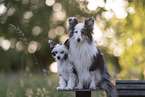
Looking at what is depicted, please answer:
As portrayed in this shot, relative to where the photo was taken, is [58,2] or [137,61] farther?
[58,2]

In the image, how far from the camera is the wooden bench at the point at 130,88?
14.8ft

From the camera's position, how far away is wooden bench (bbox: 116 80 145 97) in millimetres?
4504

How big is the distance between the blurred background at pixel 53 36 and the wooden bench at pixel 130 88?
1203mm

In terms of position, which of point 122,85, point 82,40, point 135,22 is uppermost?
point 135,22

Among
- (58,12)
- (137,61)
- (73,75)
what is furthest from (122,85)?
(58,12)

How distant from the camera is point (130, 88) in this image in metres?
4.54

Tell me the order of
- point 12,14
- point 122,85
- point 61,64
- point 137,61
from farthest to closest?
point 12,14, point 137,61, point 122,85, point 61,64

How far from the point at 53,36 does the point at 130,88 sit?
42.5 feet

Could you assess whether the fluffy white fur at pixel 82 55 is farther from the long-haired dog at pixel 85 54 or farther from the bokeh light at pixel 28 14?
the bokeh light at pixel 28 14

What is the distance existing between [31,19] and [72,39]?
13.6 m

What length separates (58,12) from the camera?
1702 cm

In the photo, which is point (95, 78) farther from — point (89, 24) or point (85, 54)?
point (89, 24)

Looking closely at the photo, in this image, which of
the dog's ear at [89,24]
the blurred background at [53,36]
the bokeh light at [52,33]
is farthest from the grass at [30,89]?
the bokeh light at [52,33]

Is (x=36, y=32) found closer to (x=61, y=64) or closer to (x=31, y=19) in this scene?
(x=31, y=19)
